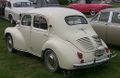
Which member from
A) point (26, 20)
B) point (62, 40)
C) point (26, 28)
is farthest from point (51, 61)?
point (26, 20)

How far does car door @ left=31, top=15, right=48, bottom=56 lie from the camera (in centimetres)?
907

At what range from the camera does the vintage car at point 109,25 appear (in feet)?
36.8

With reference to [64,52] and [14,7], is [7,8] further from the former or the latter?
[64,52]

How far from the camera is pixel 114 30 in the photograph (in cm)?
1123

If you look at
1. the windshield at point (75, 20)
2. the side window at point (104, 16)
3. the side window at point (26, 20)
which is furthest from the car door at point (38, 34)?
the side window at point (104, 16)

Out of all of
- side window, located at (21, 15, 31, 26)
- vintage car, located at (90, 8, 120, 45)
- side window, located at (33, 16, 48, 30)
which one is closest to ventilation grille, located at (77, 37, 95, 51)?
side window, located at (33, 16, 48, 30)

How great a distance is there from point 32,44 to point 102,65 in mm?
2245

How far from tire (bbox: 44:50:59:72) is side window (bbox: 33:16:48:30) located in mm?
842

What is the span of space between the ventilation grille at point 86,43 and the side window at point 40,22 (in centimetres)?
126

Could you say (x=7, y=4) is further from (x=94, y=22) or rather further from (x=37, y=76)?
(x=37, y=76)

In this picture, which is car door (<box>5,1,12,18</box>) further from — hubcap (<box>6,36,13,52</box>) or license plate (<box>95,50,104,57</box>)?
license plate (<box>95,50,104,57</box>)

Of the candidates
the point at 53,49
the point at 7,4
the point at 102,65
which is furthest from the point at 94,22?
the point at 7,4

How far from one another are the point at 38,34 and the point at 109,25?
3.28 m

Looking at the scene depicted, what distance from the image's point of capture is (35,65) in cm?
945
